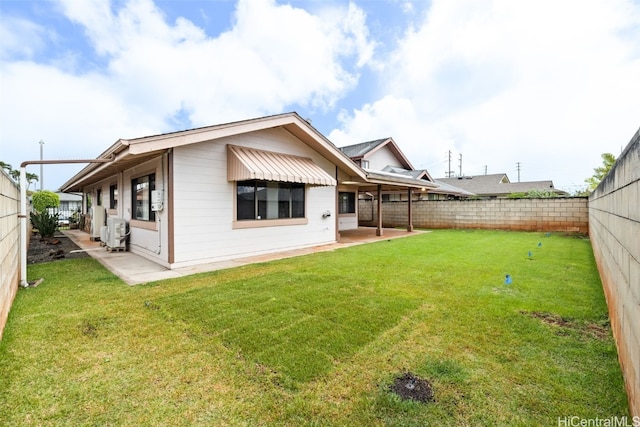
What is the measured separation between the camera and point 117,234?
9.91 meters

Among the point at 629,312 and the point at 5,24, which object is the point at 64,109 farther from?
the point at 629,312

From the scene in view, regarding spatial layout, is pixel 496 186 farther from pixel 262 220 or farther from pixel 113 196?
pixel 113 196

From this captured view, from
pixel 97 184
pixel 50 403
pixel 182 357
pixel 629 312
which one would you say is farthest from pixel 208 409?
pixel 97 184

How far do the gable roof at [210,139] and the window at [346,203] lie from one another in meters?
5.25

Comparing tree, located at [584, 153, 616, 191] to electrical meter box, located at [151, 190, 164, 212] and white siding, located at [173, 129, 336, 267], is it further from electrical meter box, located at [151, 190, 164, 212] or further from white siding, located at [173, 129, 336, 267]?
electrical meter box, located at [151, 190, 164, 212]

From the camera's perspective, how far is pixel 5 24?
9.98 metres

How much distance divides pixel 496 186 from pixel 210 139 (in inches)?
1557

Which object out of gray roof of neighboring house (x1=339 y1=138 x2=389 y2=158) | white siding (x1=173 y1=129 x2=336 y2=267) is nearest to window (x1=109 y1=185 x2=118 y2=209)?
white siding (x1=173 y1=129 x2=336 y2=267)

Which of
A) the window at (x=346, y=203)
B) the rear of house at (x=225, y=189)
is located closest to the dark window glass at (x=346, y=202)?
the window at (x=346, y=203)

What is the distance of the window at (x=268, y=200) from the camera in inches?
354

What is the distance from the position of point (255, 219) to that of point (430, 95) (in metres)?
14.2

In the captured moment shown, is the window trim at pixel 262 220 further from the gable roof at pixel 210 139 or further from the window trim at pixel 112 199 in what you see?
the window trim at pixel 112 199

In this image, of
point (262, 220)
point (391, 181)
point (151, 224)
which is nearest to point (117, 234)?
point (151, 224)

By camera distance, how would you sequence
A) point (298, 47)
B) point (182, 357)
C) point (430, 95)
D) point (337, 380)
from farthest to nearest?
point (430, 95) < point (298, 47) < point (182, 357) < point (337, 380)
